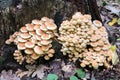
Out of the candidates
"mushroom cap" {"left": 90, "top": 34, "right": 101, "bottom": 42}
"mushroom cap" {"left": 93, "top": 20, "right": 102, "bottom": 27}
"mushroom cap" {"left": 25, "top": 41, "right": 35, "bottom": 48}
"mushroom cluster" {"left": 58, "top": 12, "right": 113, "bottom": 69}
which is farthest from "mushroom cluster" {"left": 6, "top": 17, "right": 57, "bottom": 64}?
"mushroom cap" {"left": 93, "top": 20, "right": 102, "bottom": 27}

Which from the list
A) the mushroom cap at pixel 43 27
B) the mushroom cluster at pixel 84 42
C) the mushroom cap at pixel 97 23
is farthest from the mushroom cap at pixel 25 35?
the mushroom cap at pixel 97 23

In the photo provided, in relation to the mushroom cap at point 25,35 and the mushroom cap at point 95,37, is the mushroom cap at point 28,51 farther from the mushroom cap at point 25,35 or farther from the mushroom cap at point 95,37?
the mushroom cap at point 95,37

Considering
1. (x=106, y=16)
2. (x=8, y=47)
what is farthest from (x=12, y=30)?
(x=106, y=16)

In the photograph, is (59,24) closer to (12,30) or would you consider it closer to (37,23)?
(37,23)

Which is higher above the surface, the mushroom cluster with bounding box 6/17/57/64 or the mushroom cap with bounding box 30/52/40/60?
the mushroom cluster with bounding box 6/17/57/64

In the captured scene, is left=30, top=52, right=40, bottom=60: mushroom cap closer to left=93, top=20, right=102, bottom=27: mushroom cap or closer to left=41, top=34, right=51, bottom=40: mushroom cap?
left=41, top=34, right=51, bottom=40: mushroom cap

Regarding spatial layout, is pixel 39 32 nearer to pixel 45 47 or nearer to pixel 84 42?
pixel 45 47
